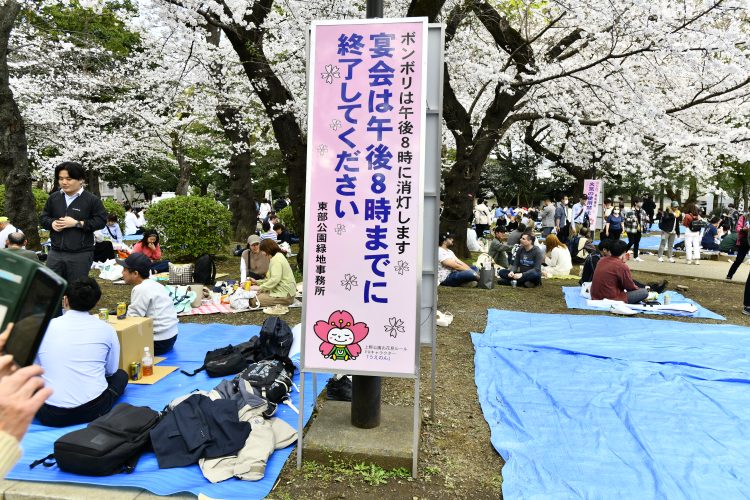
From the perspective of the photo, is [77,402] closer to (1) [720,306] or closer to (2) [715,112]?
(1) [720,306]

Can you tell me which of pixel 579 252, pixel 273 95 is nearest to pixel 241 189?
pixel 273 95

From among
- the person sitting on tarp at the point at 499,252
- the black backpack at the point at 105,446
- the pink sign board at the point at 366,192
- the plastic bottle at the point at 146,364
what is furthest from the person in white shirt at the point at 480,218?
the black backpack at the point at 105,446

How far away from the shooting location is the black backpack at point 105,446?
3.29m

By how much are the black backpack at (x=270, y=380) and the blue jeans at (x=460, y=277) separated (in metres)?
5.37

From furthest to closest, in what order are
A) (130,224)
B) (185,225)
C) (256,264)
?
1. (130,224)
2. (185,225)
3. (256,264)

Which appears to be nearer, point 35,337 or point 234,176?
point 35,337

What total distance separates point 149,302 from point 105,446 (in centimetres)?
243

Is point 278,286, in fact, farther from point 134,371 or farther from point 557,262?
point 557,262

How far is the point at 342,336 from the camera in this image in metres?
3.46

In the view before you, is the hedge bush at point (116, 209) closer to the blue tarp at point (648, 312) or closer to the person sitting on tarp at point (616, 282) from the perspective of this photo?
the blue tarp at point (648, 312)

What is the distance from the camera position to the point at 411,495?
3289 millimetres

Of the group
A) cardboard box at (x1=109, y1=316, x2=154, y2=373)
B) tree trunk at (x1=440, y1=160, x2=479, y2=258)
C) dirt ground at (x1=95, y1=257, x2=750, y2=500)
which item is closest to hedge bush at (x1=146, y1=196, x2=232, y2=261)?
dirt ground at (x1=95, y1=257, x2=750, y2=500)

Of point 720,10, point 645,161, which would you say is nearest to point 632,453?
point 720,10

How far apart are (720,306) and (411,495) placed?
7948mm
